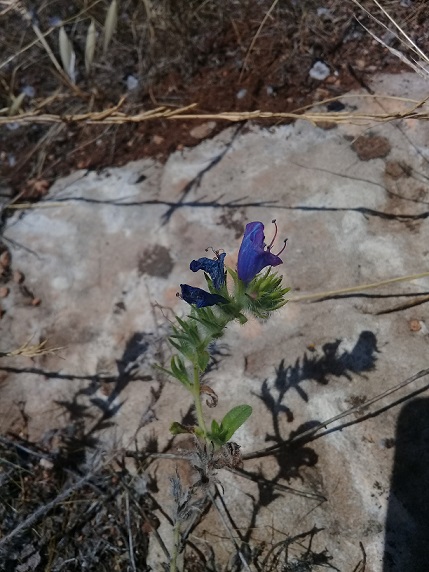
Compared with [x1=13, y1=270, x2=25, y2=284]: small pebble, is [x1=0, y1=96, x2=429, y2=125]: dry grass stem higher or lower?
higher

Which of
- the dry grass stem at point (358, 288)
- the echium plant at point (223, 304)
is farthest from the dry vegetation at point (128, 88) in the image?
the dry grass stem at point (358, 288)

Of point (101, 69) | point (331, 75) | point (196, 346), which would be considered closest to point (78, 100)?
point (101, 69)

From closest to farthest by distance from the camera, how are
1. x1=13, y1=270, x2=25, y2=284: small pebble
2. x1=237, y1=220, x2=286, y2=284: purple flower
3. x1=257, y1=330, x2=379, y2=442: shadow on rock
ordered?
x1=237, y1=220, x2=286, y2=284: purple flower < x1=257, y1=330, x2=379, y2=442: shadow on rock < x1=13, y1=270, x2=25, y2=284: small pebble

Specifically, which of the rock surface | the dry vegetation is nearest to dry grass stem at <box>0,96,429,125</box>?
the dry vegetation

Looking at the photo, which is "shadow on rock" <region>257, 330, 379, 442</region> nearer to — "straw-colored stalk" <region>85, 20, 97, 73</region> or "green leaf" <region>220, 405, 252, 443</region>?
"green leaf" <region>220, 405, 252, 443</region>

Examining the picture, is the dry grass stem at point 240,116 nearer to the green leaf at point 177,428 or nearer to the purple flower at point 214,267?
the purple flower at point 214,267

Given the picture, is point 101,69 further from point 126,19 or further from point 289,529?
point 289,529

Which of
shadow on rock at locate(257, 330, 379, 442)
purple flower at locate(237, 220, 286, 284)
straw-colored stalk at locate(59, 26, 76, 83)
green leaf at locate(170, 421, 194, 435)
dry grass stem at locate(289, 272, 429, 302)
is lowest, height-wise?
shadow on rock at locate(257, 330, 379, 442)
